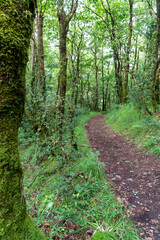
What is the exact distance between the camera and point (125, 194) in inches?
120

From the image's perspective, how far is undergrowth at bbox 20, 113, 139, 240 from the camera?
6.69 feet

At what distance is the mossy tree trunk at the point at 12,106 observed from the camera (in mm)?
985

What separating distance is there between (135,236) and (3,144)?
238 centimetres

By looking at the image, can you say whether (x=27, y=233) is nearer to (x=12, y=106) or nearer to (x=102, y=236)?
(x=12, y=106)

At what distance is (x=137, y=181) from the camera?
3.48m

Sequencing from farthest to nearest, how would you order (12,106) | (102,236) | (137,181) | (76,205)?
(137,181) < (76,205) < (102,236) < (12,106)

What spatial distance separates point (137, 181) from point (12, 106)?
11.9 feet

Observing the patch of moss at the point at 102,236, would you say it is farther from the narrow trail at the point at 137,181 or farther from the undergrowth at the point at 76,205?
the narrow trail at the point at 137,181

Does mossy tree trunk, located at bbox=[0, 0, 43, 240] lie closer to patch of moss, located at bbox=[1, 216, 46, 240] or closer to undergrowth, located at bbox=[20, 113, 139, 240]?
patch of moss, located at bbox=[1, 216, 46, 240]

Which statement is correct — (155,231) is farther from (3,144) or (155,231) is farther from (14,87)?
(14,87)

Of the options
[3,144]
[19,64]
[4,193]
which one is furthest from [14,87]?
[4,193]

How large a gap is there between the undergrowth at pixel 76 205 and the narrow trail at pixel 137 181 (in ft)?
0.83

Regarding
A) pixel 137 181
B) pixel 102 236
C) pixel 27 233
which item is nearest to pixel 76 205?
pixel 102 236

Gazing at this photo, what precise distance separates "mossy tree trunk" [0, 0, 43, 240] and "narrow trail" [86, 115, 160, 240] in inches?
84.7
